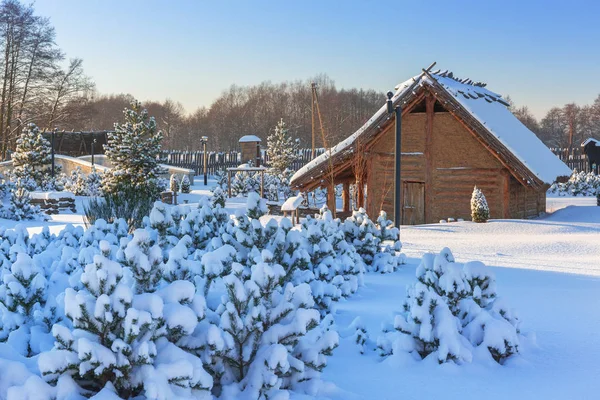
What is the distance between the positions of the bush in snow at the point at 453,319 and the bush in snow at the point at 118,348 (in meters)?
2.08

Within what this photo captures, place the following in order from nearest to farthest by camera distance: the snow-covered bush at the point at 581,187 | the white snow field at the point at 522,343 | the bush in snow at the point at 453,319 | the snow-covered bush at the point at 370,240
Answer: the white snow field at the point at 522,343 → the bush in snow at the point at 453,319 → the snow-covered bush at the point at 370,240 → the snow-covered bush at the point at 581,187

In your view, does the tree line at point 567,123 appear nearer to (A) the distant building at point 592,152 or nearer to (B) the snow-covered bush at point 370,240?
(A) the distant building at point 592,152

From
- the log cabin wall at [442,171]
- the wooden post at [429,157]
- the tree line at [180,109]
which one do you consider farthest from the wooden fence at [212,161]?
the wooden post at [429,157]

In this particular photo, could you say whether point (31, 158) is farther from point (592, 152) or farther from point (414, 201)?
point (592, 152)

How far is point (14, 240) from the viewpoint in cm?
755

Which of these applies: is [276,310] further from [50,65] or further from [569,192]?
[50,65]

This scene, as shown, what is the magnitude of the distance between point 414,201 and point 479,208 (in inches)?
121

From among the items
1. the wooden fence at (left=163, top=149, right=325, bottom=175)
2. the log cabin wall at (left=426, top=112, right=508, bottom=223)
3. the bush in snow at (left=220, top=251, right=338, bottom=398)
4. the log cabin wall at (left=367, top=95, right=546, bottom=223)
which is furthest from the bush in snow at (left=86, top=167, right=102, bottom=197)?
the bush in snow at (left=220, top=251, right=338, bottom=398)

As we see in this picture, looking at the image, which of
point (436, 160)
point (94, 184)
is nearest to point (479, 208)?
point (436, 160)

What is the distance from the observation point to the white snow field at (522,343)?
4340 millimetres

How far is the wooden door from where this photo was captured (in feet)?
65.4

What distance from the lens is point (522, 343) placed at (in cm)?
517

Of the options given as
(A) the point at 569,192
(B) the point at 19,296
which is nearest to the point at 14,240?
(B) the point at 19,296

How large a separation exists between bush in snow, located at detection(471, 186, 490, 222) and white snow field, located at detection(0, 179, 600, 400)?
3717 mm
